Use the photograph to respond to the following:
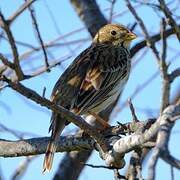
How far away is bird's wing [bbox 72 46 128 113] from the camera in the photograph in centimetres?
614

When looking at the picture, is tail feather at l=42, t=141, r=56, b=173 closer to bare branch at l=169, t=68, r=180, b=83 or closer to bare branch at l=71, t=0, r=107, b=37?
bare branch at l=169, t=68, r=180, b=83

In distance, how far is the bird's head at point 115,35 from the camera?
7.57 metres

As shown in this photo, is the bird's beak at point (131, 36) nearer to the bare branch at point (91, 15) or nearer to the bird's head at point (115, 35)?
the bird's head at point (115, 35)

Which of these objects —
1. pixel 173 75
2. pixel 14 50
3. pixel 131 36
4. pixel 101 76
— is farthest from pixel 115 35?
pixel 173 75

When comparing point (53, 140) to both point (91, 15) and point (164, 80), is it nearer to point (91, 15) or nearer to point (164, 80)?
point (164, 80)

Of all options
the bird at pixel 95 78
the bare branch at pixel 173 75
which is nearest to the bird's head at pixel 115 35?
the bird at pixel 95 78

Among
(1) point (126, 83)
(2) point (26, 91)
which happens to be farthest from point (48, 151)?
(1) point (126, 83)

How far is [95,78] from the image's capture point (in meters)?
6.56

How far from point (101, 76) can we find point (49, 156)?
1.65m

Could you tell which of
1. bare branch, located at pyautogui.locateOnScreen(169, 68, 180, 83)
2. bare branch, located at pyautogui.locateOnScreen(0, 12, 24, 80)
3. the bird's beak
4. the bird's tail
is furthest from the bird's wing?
bare branch, located at pyautogui.locateOnScreen(169, 68, 180, 83)

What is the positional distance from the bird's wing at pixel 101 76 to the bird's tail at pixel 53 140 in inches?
12.1

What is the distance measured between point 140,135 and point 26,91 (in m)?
0.68

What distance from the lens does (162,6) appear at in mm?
3975

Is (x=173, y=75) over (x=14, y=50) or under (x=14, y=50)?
under
